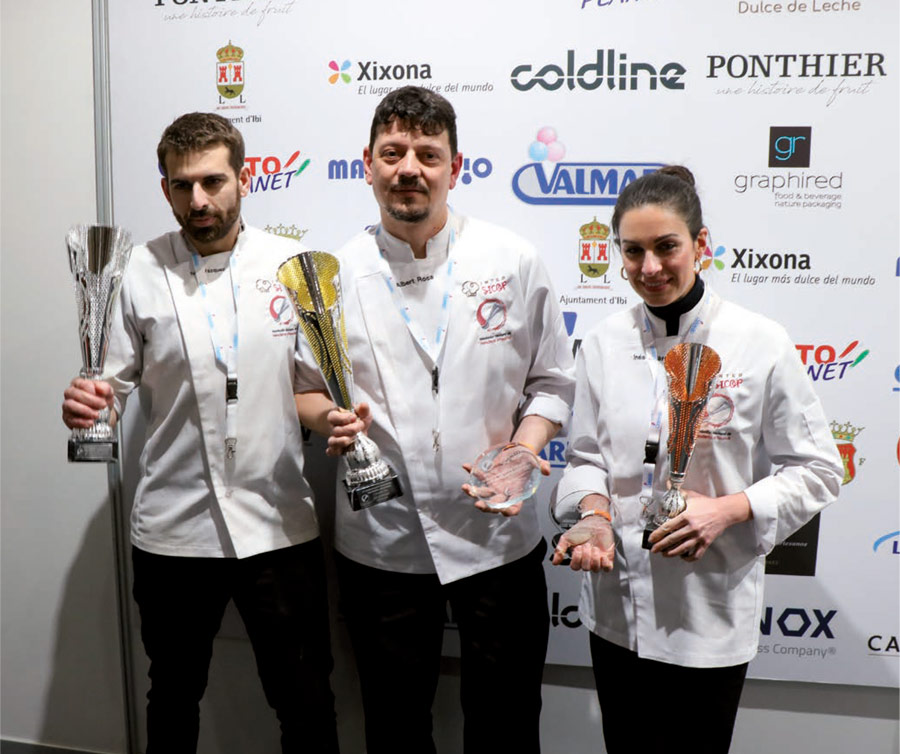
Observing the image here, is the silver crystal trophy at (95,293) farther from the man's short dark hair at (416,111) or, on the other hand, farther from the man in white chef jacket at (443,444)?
the man's short dark hair at (416,111)

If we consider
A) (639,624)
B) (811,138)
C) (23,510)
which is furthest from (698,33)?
(23,510)

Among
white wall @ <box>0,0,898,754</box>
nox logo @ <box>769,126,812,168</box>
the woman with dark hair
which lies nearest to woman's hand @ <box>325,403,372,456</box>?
the woman with dark hair

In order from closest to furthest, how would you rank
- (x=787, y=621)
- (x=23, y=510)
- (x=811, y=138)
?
1. (x=811, y=138)
2. (x=787, y=621)
3. (x=23, y=510)

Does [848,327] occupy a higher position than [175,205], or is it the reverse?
A: [175,205]

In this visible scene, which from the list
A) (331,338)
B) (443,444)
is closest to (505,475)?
(443,444)

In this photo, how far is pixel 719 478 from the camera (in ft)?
5.59

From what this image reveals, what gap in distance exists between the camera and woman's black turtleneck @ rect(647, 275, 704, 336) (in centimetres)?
170

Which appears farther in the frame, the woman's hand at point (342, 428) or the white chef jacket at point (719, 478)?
the woman's hand at point (342, 428)

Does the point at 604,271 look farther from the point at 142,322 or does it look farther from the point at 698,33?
the point at 142,322

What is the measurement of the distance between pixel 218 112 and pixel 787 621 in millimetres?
2363

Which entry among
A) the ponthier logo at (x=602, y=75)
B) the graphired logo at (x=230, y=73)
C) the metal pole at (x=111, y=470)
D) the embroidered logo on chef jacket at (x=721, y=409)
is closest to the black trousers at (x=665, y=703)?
the embroidered logo on chef jacket at (x=721, y=409)

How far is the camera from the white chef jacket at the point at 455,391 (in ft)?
6.41

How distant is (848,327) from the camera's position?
2.23m

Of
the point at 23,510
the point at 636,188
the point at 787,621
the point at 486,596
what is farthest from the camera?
the point at 23,510
